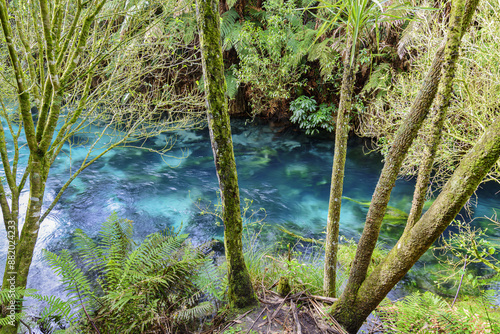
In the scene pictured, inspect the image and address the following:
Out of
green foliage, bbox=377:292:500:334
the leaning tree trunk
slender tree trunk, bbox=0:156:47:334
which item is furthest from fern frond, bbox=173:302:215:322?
green foliage, bbox=377:292:500:334

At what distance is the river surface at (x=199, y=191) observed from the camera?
211 inches

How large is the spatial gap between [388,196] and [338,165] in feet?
2.09

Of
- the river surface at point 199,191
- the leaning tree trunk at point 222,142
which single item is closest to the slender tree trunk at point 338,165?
the leaning tree trunk at point 222,142

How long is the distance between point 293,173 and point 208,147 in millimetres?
3709

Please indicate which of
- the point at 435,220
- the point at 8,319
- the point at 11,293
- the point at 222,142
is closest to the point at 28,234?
the point at 11,293

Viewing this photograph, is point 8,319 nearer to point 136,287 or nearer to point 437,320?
point 136,287

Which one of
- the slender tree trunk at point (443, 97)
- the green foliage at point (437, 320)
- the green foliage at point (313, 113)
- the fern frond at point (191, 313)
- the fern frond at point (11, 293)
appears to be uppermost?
the slender tree trunk at point (443, 97)

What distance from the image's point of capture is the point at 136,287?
8.35 feet

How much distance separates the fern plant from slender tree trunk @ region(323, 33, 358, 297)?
1286 mm

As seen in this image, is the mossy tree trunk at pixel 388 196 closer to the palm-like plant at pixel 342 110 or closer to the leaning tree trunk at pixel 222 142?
the palm-like plant at pixel 342 110

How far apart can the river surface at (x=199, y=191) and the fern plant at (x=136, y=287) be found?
158cm

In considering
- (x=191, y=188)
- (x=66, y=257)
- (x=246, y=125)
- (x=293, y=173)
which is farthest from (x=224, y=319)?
(x=246, y=125)

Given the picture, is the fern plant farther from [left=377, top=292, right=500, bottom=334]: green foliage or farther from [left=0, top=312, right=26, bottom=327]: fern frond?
[left=377, top=292, right=500, bottom=334]: green foliage

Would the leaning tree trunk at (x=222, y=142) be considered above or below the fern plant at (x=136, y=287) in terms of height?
above
